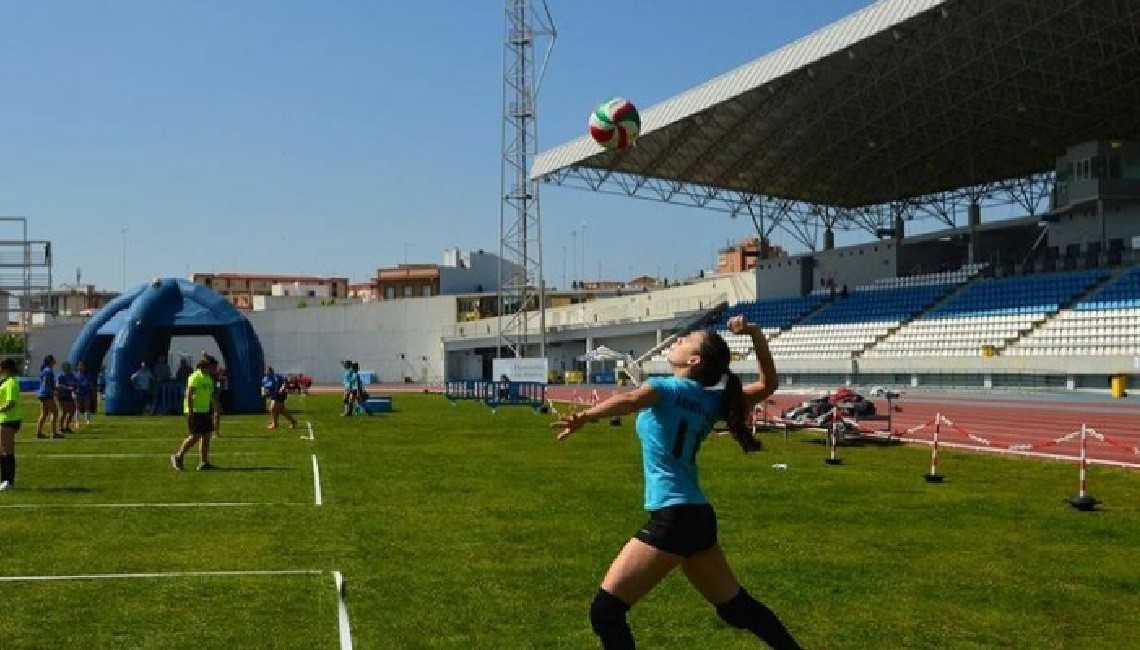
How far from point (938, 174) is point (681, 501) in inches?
2398

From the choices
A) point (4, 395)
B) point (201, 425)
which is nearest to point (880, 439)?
point (201, 425)

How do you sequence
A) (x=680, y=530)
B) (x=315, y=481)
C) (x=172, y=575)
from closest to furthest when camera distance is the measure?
(x=680, y=530), (x=172, y=575), (x=315, y=481)

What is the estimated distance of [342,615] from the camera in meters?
8.27

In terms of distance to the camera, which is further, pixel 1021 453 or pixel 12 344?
pixel 12 344

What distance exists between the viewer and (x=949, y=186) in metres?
65.8

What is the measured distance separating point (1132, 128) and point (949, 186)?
13475mm

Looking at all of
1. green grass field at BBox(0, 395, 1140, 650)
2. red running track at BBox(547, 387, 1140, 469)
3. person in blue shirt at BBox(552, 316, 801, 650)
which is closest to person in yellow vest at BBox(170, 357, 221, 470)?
green grass field at BBox(0, 395, 1140, 650)

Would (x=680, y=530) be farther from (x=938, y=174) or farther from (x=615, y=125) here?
(x=938, y=174)

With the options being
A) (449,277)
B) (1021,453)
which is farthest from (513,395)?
(449,277)

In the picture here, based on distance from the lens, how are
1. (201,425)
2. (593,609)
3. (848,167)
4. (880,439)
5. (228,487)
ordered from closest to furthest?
(593,609), (228,487), (201,425), (880,439), (848,167)

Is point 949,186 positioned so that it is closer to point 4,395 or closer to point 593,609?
point 4,395

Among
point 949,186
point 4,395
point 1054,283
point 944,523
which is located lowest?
point 944,523

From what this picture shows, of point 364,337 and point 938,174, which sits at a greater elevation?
point 938,174

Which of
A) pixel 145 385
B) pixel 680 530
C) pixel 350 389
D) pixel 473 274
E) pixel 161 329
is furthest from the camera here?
pixel 473 274
